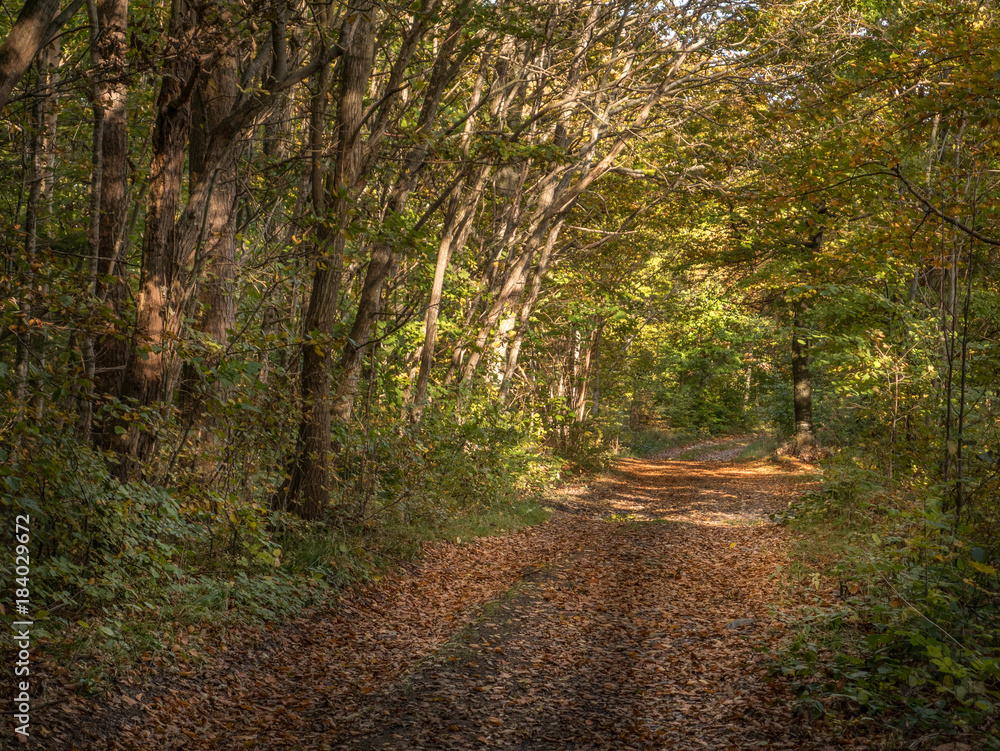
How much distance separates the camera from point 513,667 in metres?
6.26

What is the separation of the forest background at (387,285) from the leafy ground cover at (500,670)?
13.7 inches

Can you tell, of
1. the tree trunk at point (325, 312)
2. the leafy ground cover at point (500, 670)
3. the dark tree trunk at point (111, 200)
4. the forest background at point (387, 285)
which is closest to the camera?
the leafy ground cover at point (500, 670)

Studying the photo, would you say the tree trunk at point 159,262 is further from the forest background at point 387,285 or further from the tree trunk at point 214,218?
the tree trunk at point 214,218

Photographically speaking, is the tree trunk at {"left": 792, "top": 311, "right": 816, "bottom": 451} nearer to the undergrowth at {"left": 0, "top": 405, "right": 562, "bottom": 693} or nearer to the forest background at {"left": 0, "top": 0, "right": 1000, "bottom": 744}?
the forest background at {"left": 0, "top": 0, "right": 1000, "bottom": 744}

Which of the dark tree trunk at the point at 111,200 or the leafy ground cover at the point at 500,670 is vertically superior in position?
the dark tree trunk at the point at 111,200

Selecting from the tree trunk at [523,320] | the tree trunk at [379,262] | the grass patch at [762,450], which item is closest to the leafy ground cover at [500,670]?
the tree trunk at [379,262]

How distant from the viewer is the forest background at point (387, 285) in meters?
5.25

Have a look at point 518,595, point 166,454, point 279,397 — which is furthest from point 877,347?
point 166,454

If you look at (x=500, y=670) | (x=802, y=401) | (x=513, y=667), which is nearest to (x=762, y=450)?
(x=802, y=401)

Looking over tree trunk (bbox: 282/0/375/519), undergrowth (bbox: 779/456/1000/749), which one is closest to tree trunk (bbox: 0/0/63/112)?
tree trunk (bbox: 282/0/375/519)

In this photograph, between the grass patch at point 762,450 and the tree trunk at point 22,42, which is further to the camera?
the grass patch at point 762,450

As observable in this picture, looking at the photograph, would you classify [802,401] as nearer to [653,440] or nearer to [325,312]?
[653,440]

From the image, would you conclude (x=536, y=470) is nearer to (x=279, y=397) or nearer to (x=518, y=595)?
(x=518, y=595)

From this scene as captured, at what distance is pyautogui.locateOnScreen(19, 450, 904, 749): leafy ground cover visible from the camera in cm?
483
